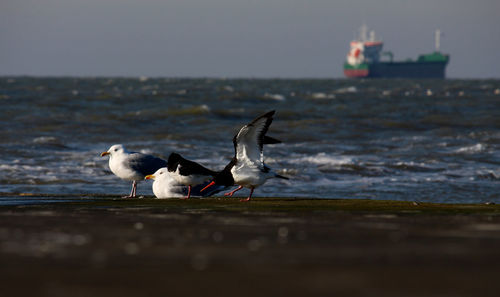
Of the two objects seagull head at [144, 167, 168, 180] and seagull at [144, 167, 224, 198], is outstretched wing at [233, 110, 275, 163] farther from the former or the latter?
seagull head at [144, 167, 168, 180]

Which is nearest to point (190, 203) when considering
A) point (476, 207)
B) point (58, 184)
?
point (476, 207)

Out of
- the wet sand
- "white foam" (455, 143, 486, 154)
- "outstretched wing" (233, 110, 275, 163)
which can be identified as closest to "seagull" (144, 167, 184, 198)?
"outstretched wing" (233, 110, 275, 163)

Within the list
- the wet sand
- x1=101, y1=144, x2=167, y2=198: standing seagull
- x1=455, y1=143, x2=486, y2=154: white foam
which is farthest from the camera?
x1=455, y1=143, x2=486, y2=154: white foam

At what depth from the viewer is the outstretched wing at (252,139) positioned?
25.8 feet

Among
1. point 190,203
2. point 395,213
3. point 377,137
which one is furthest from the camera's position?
point 377,137

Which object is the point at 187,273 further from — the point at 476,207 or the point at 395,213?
the point at 476,207

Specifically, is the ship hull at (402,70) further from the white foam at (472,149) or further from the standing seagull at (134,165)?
the standing seagull at (134,165)

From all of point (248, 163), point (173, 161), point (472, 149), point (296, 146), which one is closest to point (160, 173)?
point (173, 161)

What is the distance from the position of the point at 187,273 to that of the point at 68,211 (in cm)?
333

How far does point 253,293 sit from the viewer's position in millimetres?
3002

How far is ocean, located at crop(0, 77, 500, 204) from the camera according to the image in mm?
14078

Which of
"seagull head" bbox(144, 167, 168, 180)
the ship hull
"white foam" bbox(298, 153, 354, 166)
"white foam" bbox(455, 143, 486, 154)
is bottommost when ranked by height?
"white foam" bbox(298, 153, 354, 166)

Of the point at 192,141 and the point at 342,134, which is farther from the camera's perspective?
the point at 342,134

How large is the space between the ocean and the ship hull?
132661 millimetres
